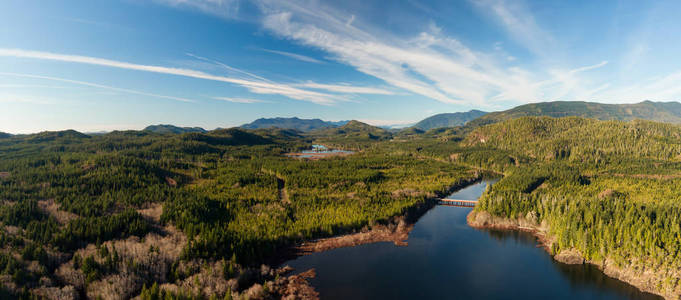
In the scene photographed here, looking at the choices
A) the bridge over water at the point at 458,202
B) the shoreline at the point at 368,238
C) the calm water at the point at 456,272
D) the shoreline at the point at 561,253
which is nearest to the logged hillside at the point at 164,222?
the shoreline at the point at 368,238

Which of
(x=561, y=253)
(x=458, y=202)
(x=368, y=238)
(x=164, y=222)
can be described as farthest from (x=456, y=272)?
(x=164, y=222)

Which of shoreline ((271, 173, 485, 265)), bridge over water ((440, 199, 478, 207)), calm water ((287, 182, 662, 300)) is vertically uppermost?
bridge over water ((440, 199, 478, 207))

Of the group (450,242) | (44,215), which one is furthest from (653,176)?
(44,215)

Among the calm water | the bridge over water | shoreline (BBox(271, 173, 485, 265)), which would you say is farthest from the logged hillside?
the calm water

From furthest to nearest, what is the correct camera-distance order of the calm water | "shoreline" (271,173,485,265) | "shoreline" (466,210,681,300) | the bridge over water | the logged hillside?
the bridge over water < "shoreline" (271,173,485,265) < the calm water < "shoreline" (466,210,681,300) < the logged hillside

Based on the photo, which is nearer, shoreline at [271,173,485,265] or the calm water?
the calm water

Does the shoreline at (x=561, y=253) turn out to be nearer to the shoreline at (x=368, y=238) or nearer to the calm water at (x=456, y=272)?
the calm water at (x=456, y=272)

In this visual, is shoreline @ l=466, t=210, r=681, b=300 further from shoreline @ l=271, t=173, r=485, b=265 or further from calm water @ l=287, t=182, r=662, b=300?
shoreline @ l=271, t=173, r=485, b=265

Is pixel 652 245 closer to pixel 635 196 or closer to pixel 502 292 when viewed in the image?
pixel 502 292
